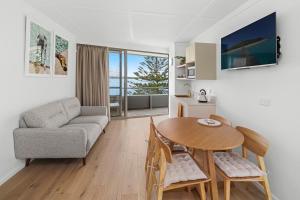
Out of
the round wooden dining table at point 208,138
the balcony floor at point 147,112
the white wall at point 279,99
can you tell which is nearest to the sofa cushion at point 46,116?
the round wooden dining table at point 208,138

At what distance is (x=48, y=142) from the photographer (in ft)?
7.77

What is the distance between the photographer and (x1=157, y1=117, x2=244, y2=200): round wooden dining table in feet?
5.14

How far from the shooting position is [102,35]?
4375mm

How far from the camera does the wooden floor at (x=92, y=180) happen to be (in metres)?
1.93

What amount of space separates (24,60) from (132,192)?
97.7 inches

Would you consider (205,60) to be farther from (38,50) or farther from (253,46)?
(38,50)

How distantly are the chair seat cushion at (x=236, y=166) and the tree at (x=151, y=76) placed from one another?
4.85 m

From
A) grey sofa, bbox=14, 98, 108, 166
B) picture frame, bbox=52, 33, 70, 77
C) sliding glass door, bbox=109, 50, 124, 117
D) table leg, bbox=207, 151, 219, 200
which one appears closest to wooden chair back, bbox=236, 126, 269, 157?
table leg, bbox=207, 151, 219, 200

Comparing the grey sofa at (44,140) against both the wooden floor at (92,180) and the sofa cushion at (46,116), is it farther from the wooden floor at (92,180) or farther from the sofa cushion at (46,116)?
the wooden floor at (92,180)

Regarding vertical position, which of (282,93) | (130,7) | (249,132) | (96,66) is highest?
(130,7)

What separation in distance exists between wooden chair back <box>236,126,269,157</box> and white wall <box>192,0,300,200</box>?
0.34 metres

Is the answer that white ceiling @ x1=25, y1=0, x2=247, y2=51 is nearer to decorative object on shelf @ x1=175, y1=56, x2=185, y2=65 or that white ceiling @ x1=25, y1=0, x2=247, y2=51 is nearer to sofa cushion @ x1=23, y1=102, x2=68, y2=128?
decorative object on shelf @ x1=175, y1=56, x2=185, y2=65

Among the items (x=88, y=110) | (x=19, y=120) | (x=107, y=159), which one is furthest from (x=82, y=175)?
(x=88, y=110)

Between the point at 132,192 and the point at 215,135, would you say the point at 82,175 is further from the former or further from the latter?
the point at 215,135
